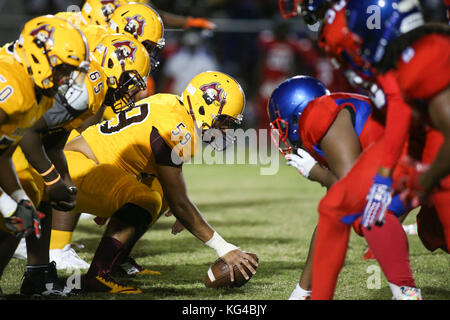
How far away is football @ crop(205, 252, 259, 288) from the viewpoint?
165 inches

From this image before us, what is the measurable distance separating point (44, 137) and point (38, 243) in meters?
0.62

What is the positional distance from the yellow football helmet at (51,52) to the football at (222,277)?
1504 mm

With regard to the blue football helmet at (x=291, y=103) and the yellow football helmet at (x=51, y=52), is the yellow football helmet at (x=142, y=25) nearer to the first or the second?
the blue football helmet at (x=291, y=103)

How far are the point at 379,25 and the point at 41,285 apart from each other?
7.75 feet

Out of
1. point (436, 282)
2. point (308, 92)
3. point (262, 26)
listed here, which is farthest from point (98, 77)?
point (262, 26)

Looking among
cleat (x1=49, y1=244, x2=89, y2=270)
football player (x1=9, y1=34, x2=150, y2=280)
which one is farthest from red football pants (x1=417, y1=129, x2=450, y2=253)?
cleat (x1=49, y1=244, x2=89, y2=270)

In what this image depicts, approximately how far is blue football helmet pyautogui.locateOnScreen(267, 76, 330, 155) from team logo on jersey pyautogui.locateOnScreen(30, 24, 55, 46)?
135 cm

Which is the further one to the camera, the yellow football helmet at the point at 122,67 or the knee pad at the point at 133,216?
the yellow football helmet at the point at 122,67

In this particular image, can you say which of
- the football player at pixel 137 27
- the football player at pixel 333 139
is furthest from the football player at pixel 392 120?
the football player at pixel 137 27

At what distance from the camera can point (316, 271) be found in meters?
3.27

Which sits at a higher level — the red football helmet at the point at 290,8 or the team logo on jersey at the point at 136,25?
the red football helmet at the point at 290,8

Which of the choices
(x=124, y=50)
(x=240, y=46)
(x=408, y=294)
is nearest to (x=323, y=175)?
(x=408, y=294)

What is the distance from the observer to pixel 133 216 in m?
A: 4.28

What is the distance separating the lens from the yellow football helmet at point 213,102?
4.55 meters
